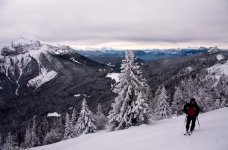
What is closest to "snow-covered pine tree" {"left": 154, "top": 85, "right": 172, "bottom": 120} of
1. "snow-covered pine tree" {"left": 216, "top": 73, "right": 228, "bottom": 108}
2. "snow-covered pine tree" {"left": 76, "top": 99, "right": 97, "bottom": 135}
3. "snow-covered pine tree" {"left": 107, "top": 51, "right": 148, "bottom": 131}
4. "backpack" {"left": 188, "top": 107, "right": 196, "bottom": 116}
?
"snow-covered pine tree" {"left": 216, "top": 73, "right": 228, "bottom": 108}

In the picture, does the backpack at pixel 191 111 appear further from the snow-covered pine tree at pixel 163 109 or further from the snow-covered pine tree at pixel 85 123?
the snow-covered pine tree at pixel 163 109

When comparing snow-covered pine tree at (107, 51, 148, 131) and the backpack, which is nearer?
the backpack

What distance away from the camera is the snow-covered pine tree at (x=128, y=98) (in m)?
18.2

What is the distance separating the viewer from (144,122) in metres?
17.8

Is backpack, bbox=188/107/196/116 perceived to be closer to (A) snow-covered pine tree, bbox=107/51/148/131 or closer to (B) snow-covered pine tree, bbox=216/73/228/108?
(A) snow-covered pine tree, bbox=107/51/148/131

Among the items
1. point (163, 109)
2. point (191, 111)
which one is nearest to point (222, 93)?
point (163, 109)

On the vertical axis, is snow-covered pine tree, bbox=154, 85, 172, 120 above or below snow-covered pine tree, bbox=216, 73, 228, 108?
below

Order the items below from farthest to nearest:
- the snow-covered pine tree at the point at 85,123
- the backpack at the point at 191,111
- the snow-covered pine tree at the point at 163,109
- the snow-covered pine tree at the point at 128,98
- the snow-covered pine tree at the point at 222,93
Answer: the snow-covered pine tree at the point at 163,109, the snow-covered pine tree at the point at 222,93, the snow-covered pine tree at the point at 85,123, the snow-covered pine tree at the point at 128,98, the backpack at the point at 191,111

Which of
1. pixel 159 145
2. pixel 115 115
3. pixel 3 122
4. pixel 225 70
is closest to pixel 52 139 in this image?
pixel 115 115

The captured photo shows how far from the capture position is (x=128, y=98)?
19000mm

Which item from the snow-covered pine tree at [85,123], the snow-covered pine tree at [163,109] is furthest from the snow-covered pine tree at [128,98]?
the snow-covered pine tree at [163,109]

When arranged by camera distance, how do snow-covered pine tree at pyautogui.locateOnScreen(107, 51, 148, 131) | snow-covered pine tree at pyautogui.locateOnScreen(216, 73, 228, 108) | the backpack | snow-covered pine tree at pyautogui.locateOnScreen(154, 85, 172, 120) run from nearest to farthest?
1. the backpack
2. snow-covered pine tree at pyautogui.locateOnScreen(107, 51, 148, 131)
3. snow-covered pine tree at pyautogui.locateOnScreen(216, 73, 228, 108)
4. snow-covered pine tree at pyautogui.locateOnScreen(154, 85, 172, 120)

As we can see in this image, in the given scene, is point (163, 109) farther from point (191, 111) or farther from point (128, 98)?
point (191, 111)

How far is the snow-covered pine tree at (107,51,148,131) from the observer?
18209mm
